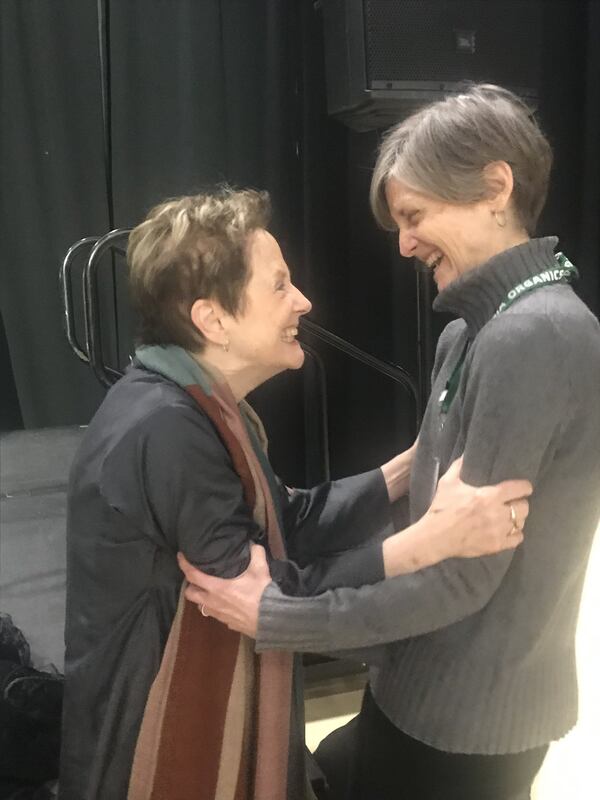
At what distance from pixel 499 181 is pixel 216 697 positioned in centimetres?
82

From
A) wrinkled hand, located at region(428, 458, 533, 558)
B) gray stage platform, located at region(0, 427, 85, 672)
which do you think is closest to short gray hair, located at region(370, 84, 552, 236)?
wrinkled hand, located at region(428, 458, 533, 558)

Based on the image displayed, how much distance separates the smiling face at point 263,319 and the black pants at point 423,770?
1.86 ft

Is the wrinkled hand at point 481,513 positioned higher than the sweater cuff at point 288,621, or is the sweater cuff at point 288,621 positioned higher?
the wrinkled hand at point 481,513

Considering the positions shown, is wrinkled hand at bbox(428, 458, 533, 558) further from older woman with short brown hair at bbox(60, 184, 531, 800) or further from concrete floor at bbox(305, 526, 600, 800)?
concrete floor at bbox(305, 526, 600, 800)

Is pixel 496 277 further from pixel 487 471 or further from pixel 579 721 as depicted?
pixel 579 721

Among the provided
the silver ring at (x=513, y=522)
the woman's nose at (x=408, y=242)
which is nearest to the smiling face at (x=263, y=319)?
the woman's nose at (x=408, y=242)

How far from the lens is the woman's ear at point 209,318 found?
3.61 feet

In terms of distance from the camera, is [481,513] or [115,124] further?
[115,124]

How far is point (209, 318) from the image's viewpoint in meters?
1.11

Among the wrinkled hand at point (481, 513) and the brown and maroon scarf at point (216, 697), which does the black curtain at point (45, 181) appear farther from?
the wrinkled hand at point (481, 513)

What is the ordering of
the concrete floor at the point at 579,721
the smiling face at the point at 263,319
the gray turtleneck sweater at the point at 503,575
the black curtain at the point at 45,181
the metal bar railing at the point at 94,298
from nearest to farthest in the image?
the gray turtleneck sweater at the point at 503,575, the smiling face at the point at 263,319, the metal bar railing at the point at 94,298, the concrete floor at the point at 579,721, the black curtain at the point at 45,181

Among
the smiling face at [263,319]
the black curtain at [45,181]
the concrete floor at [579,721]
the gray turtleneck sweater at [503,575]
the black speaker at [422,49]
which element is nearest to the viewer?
the gray turtleneck sweater at [503,575]

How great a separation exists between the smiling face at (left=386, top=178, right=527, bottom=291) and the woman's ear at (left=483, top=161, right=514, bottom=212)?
0.01 metres

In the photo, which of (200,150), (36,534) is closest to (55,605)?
(36,534)
